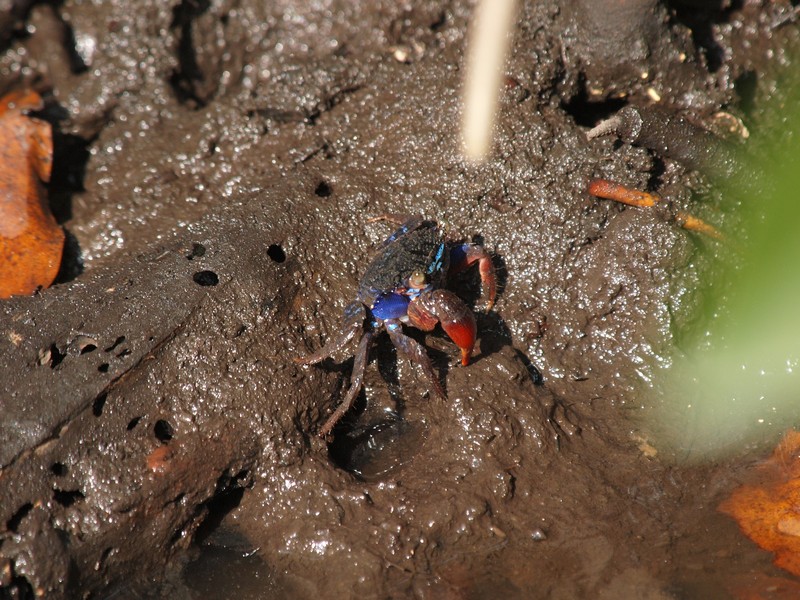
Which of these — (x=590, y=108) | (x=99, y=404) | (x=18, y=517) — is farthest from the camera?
(x=590, y=108)

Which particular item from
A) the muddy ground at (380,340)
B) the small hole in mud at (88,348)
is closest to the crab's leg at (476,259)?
the muddy ground at (380,340)

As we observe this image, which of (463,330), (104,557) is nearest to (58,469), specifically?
(104,557)

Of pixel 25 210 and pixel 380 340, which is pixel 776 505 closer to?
pixel 380 340

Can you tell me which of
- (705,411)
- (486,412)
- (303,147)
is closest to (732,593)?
(705,411)

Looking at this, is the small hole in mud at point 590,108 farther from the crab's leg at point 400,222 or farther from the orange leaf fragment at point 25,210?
the orange leaf fragment at point 25,210

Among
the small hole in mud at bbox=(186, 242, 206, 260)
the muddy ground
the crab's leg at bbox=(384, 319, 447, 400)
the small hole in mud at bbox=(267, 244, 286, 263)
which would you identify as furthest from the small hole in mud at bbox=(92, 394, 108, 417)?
the crab's leg at bbox=(384, 319, 447, 400)

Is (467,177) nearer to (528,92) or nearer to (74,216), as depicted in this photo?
(528,92)

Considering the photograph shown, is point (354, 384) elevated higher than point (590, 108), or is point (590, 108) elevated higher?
point (590, 108)
